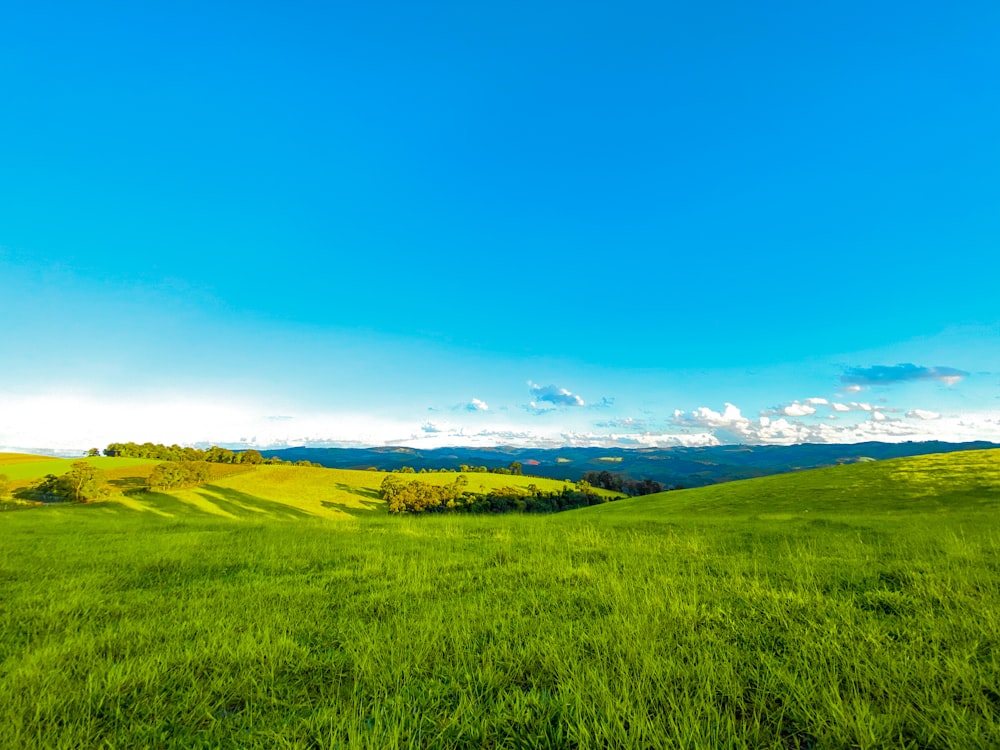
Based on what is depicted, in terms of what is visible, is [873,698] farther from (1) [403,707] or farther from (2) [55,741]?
(2) [55,741]

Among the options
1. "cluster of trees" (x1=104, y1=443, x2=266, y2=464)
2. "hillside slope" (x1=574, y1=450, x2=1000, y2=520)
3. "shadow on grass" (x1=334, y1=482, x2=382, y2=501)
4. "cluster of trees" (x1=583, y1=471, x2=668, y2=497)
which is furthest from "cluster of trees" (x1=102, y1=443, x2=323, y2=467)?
"hillside slope" (x1=574, y1=450, x2=1000, y2=520)

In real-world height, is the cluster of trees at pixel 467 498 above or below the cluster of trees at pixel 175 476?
below

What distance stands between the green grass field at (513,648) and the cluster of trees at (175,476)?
86.0 metres

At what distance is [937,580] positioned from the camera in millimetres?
6285

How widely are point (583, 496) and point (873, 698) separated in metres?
107

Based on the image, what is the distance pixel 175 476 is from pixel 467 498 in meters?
56.2

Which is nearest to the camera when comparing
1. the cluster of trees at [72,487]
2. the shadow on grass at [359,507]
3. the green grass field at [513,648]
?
the green grass field at [513,648]

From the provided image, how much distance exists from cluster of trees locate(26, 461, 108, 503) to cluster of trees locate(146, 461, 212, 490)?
674 centimetres

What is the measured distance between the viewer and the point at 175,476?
79375mm

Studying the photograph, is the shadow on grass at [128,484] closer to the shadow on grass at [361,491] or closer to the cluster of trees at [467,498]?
the shadow on grass at [361,491]

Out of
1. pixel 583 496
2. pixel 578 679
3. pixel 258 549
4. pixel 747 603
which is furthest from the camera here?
pixel 583 496

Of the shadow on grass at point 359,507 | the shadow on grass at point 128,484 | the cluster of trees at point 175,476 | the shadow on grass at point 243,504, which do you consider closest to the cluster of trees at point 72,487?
the shadow on grass at point 128,484

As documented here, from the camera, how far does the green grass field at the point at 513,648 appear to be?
3197mm

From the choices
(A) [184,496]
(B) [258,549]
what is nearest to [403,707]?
(B) [258,549]
